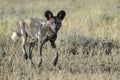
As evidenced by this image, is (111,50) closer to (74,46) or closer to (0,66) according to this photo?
(74,46)

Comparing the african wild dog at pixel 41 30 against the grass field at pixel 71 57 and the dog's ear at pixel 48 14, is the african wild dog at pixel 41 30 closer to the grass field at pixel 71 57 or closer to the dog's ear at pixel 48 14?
the dog's ear at pixel 48 14

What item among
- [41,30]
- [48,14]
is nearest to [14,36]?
[41,30]

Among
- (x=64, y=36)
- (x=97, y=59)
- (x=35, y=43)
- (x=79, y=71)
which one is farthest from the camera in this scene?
(x=64, y=36)

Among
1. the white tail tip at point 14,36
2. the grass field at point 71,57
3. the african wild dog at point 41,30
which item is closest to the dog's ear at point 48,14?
the african wild dog at point 41,30

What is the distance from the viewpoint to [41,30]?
9.79 meters

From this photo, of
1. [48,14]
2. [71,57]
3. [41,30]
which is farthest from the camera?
[71,57]

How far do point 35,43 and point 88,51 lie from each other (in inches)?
53.6

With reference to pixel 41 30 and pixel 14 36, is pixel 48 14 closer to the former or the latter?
pixel 41 30

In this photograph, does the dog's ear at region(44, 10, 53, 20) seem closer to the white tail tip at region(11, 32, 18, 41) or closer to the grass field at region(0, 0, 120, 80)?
the grass field at region(0, 0, 120, 80)

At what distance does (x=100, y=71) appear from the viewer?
9.36 m

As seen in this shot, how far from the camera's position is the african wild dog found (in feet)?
30.3

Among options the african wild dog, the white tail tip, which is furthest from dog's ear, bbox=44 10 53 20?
the white tail tip

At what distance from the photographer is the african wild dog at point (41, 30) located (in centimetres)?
923

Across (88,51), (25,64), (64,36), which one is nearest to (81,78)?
(25,64)
